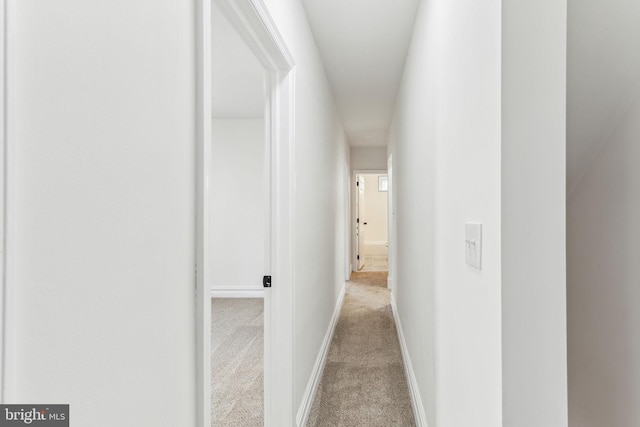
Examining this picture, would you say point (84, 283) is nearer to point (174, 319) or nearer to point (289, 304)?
point (174, 319)

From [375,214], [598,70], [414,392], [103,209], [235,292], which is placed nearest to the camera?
[103,209]

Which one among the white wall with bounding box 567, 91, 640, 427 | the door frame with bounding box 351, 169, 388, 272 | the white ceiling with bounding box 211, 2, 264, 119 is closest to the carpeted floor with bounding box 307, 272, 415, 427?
the white wall with bounding box 567, 91, 640, 427

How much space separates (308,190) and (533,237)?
1.75 m

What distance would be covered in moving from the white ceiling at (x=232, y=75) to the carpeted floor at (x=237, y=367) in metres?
2.31

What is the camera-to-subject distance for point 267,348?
6.07 feet

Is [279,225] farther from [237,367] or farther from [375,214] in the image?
[375,214]

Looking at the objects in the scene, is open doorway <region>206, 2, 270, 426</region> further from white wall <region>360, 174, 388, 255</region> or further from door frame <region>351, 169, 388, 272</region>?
white wall <region>360, 174, 388, 255</region>

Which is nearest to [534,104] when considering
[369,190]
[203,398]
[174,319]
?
[174,319]

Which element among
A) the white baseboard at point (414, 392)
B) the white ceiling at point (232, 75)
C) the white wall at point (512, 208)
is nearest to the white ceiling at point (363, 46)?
the white ceiling at point (232, 75)

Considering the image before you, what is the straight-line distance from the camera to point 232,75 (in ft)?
12.0

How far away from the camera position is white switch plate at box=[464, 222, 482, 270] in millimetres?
1013

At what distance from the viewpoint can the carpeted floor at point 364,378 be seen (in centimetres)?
227

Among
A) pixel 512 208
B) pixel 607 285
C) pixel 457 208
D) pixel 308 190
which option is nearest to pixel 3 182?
pixel 512 208

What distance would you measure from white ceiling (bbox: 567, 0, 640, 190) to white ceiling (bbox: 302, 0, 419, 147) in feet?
4.51
